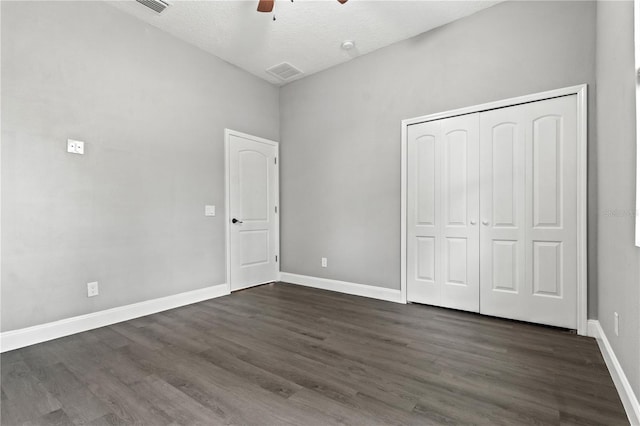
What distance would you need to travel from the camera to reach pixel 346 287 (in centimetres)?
402

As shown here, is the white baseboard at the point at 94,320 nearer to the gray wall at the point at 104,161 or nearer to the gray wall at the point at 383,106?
the gray wall at the point at 104,161

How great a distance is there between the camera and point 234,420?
1.53m

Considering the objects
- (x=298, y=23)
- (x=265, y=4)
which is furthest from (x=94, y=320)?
(x=298, y=23)

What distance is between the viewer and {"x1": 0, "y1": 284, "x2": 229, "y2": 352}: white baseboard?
7.88 feet

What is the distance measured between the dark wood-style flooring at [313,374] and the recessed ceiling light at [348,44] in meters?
3.11

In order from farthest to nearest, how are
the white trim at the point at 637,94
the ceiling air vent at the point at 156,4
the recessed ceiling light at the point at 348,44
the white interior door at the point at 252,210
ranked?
the white interior door at the point at 252,210, the recessed ceiling light at the point at 348,44, the ceiling air vent at the point at 156,4, the white trim at the point at 637,94

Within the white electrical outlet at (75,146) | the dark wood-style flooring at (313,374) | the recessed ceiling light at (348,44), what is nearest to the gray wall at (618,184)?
the dark wood-style flooring at (313,374)

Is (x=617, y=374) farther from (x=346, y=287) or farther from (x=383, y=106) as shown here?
(x=383, y=106)

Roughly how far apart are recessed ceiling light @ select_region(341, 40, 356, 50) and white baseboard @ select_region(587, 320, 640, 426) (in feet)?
11.9

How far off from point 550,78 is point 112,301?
4.60m

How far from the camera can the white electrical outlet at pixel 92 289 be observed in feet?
9.22

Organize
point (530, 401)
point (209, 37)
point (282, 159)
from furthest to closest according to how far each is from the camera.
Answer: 1. point (282, 159)
2. point (209, 37)
3. point (530, 401)

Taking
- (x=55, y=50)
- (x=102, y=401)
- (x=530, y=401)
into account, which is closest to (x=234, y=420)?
(x=102, y=401)

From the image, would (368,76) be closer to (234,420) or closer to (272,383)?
(272,383)
